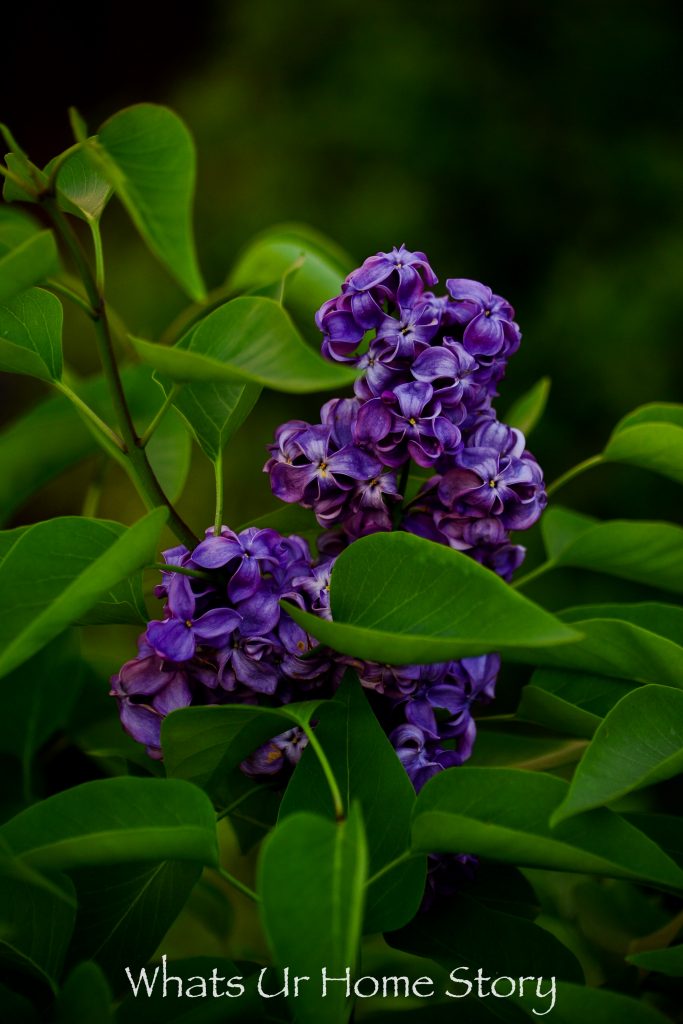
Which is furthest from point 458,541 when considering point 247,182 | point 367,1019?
point 247,182

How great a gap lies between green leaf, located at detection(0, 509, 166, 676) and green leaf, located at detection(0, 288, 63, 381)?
0.26 feet

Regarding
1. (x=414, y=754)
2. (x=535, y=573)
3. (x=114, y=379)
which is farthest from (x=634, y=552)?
(x=114, y=379)

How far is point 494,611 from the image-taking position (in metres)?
0.32

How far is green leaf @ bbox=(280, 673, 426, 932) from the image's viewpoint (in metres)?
0.36

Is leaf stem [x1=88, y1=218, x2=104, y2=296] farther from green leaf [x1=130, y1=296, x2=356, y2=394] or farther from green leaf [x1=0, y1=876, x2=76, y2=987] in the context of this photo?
green leaf [x1=0, y1=876, x2=76, y2=987]

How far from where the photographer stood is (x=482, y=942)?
0.41 m

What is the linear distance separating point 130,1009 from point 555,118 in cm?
187

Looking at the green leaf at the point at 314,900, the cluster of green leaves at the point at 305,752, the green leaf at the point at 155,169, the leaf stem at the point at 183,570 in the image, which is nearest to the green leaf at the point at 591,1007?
the cluster of green leaves at the point at 305,752

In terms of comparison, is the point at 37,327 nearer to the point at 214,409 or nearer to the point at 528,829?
the point at 214,409

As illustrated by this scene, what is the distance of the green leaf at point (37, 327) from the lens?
40 cm

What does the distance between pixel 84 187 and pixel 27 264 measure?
10 cm

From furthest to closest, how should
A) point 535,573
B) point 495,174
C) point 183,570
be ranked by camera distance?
point 495,174
point 535,573
point 183,570

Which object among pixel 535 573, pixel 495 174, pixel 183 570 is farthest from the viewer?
pixel 495 174

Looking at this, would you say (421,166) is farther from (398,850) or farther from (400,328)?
(398,850)
